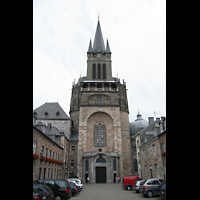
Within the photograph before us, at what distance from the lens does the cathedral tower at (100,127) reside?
32.6m

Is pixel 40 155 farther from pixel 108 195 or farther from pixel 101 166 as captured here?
pixel 101 166

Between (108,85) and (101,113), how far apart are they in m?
7.22

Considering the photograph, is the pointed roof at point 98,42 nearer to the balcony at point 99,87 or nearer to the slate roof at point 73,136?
the balcony at point 99,87

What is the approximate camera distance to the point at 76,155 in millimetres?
35844

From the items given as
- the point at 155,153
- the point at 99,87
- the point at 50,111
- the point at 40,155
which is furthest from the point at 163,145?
the point at 50,111

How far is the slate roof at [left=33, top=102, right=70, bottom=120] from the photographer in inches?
1575

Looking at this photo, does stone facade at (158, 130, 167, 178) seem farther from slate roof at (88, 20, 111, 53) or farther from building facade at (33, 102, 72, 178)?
slate roof at (88, 20, 111, 53)

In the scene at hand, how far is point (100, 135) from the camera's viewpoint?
121 feet

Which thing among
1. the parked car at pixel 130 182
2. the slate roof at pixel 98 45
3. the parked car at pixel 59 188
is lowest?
the parked car at pixel 130 182

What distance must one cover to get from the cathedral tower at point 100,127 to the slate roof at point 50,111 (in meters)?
3.34

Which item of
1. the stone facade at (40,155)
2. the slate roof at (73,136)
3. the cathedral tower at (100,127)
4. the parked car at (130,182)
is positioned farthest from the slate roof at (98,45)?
the parked car at (130,182)

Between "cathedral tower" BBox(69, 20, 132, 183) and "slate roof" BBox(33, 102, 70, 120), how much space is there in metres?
3.34

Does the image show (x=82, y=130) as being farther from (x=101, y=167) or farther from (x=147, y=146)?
(x=147, y=146)
